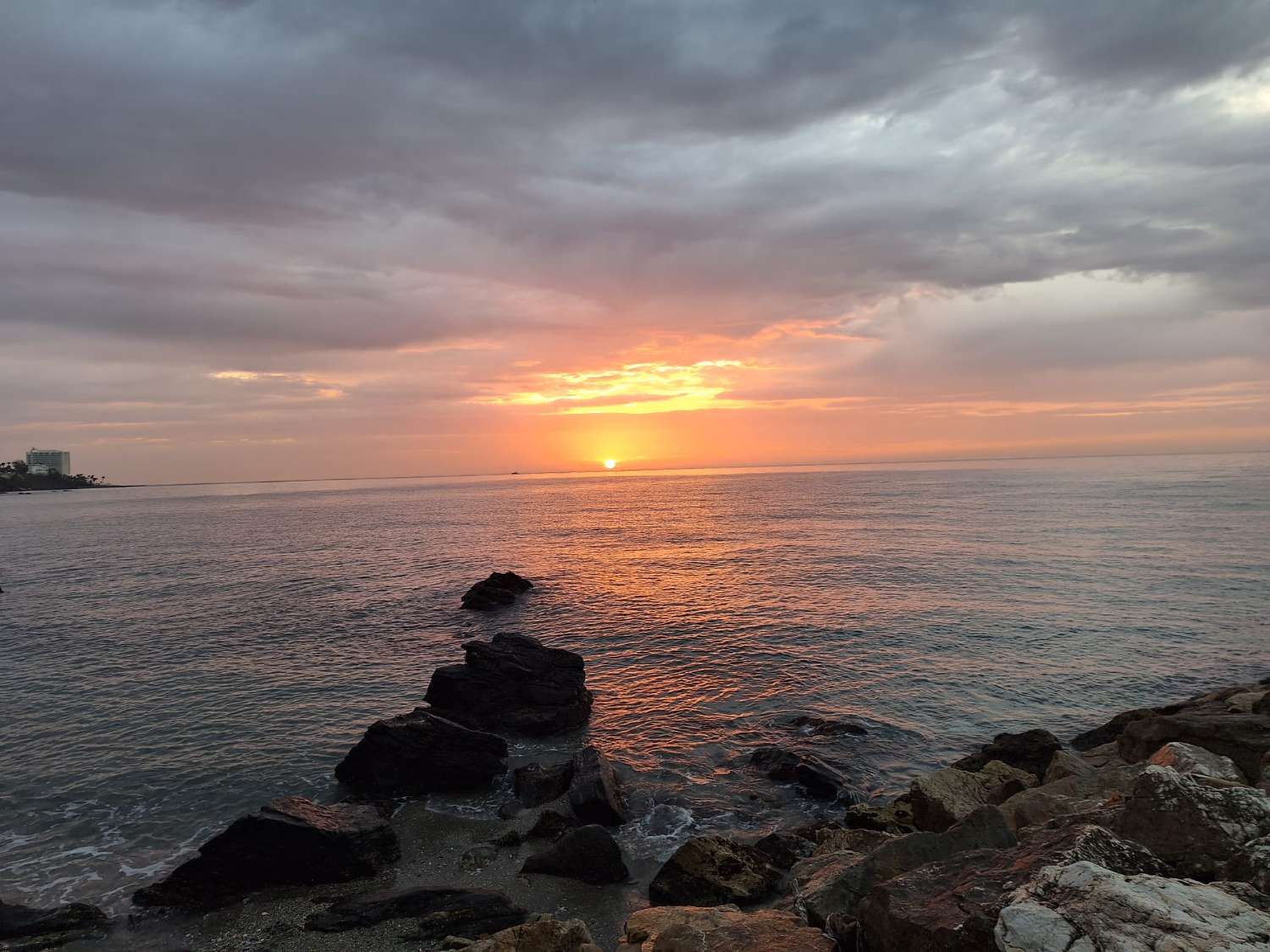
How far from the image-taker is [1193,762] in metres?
11.1

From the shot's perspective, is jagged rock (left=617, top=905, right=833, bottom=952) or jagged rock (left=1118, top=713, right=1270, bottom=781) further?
jagged rock (left=1118, top=713, right=1270, bottom=781)

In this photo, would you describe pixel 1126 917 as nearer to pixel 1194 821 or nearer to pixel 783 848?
pixel 1194 821

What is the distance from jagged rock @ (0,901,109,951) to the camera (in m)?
14.0

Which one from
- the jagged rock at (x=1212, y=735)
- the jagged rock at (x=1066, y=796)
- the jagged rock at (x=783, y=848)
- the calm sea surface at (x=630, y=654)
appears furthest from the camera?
the calm sea surface at (x=630, y=654)

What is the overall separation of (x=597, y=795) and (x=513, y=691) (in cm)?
985

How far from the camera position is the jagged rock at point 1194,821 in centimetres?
773

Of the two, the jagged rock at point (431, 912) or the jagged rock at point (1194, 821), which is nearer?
the jagged rock at point (1194, 821)

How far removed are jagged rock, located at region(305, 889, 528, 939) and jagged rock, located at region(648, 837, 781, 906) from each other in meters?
3.04

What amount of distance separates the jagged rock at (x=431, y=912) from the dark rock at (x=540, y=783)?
5276 millimetres

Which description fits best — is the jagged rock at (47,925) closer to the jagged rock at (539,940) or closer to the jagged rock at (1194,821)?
the jagged rock at (539,940)

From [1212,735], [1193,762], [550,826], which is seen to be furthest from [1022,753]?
[550,826]

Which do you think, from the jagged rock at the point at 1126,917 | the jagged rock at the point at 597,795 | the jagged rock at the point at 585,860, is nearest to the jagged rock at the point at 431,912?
the jagged rock at the point at 585,860

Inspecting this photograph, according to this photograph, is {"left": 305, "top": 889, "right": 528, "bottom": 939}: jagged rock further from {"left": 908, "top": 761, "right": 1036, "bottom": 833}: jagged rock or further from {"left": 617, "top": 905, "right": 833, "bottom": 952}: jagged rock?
{"left": 908, "top": 761, "right": 1036, "bottom": 833}: jagged rock

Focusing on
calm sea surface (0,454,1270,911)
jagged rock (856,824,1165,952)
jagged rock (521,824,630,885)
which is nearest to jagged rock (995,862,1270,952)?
jagged rock (856,824,1165,952)
